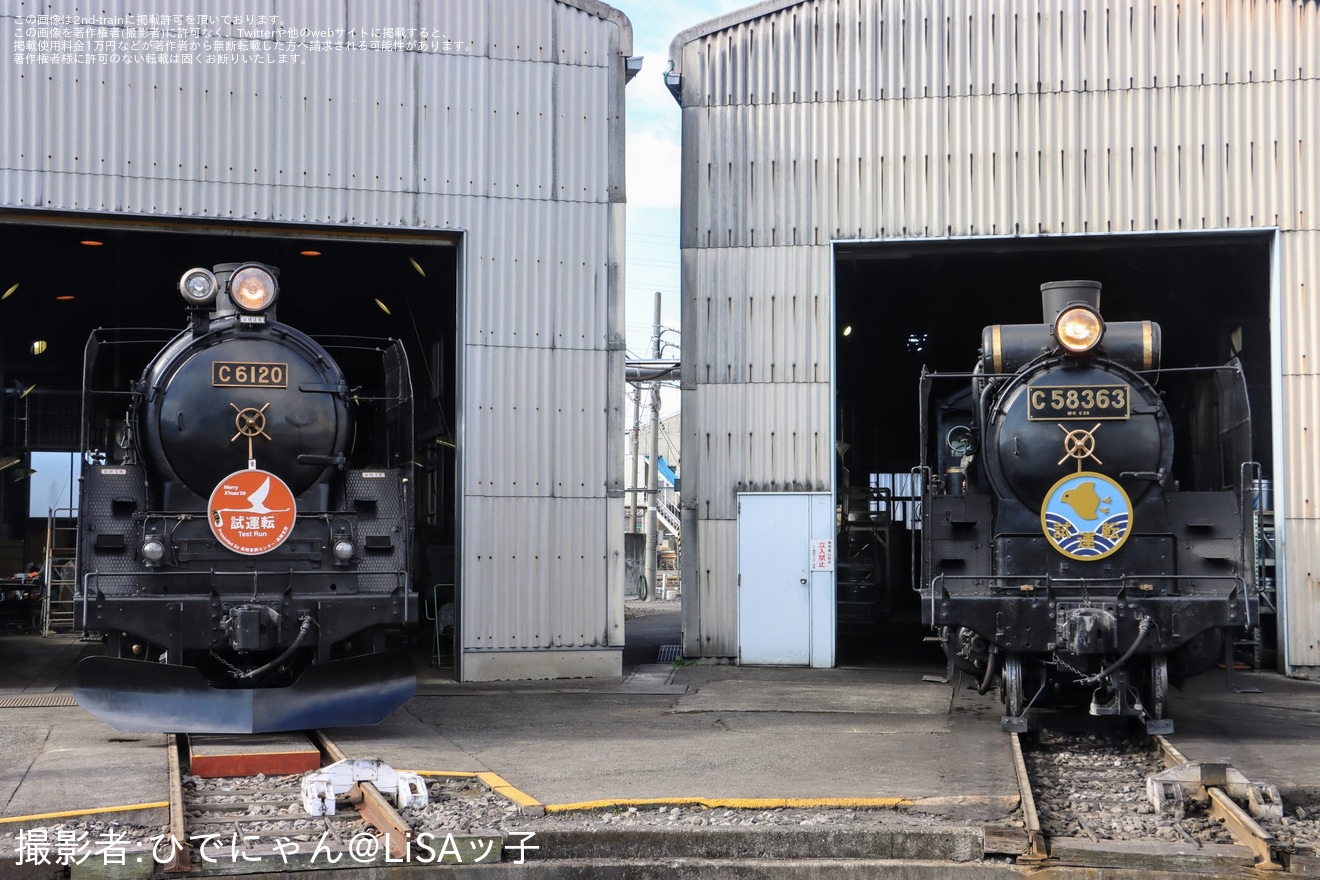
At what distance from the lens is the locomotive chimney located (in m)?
9.58

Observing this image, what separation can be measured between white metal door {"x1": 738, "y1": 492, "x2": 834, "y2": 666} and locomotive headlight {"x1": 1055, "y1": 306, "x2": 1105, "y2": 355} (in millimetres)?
4650

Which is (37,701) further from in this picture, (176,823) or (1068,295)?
(1068,295)

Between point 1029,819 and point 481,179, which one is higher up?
point 481,179

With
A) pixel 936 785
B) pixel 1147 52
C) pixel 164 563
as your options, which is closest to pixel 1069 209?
pixel 1147 52

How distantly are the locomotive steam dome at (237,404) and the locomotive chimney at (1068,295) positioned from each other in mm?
5268

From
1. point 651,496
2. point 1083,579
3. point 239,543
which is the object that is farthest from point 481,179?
point 651,496

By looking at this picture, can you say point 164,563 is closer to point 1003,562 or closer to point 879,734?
point 879,734

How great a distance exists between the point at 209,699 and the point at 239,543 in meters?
1.05

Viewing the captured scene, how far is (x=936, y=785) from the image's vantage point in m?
7.19

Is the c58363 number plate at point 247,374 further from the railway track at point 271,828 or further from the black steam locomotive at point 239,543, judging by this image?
the railway track at point 271,828

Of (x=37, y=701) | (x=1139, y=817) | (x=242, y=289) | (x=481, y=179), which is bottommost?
(x=37, y=701)

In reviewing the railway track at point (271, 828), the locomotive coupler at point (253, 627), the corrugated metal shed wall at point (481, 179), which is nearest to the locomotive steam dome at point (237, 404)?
the locomotive coupler at point (253, 627)

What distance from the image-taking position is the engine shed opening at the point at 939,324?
1398 cm

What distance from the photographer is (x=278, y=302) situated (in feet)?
39.2
